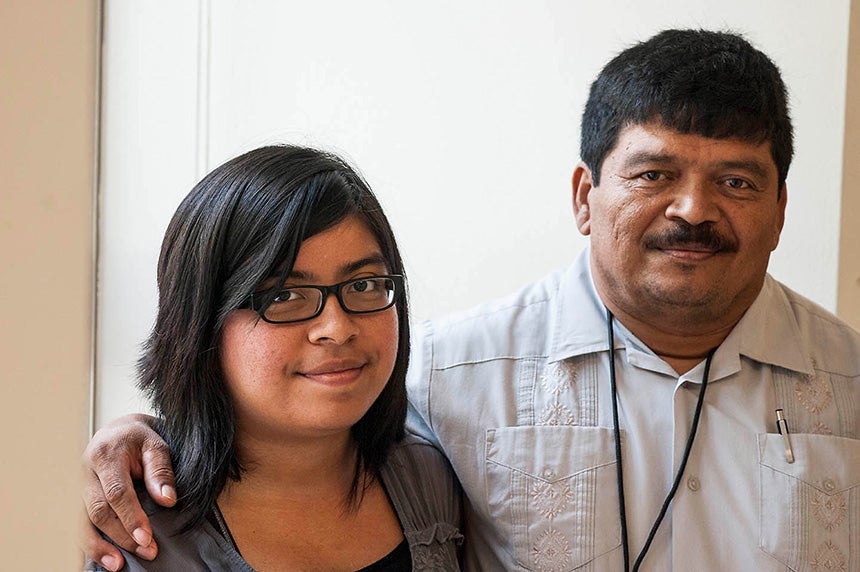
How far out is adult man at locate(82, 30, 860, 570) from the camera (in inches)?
71.0

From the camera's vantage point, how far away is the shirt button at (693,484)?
71.4 inches

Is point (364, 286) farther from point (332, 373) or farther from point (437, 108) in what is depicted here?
point (437, 108)

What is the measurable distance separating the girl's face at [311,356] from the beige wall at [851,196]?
1.61 metres

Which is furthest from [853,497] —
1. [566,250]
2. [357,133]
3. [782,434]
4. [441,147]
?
[357,133]

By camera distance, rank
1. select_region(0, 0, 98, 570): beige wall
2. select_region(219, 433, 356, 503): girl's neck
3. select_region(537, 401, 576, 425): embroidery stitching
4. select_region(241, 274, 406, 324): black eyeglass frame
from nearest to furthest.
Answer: select_region(0, 0, 98, 570): beige wall, select_region(241, 274, 406, 324): black eyeglass frame, select_region(219, 433, 356, 503): girl's neck, select_region(537, 401, 576, 425): embroidery stitching

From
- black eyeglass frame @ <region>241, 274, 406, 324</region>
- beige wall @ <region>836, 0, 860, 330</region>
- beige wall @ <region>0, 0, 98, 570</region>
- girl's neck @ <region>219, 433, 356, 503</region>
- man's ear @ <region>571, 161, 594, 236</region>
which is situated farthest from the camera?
beige wall @ <region>836, 0, 860, 330</region>

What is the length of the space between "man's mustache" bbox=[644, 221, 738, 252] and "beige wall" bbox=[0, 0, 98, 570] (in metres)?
1.58

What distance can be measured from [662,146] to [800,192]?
0.99 metres

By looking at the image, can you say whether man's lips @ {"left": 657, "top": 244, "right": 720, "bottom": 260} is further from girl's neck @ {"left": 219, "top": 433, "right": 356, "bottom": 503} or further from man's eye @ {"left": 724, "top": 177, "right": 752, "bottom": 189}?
girl's neck @ {"left": 219, "top": 433, "right": 356, "bottom": 503}

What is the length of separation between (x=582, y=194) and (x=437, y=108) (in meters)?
0.93

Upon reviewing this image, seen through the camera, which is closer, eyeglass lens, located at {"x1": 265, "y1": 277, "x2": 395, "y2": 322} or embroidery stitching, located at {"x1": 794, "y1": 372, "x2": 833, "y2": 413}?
eyeglass lens, located at {"x1": 265, "y1": 277, "x2": 395, "y2": 322}

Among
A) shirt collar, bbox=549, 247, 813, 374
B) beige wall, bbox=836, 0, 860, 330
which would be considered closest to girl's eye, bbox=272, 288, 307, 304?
shirt collar, bbox=549, 247, 813, 374

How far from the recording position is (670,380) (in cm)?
192

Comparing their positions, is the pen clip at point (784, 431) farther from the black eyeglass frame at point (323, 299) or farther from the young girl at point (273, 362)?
the black eyeglass frame at point (323, 299)
